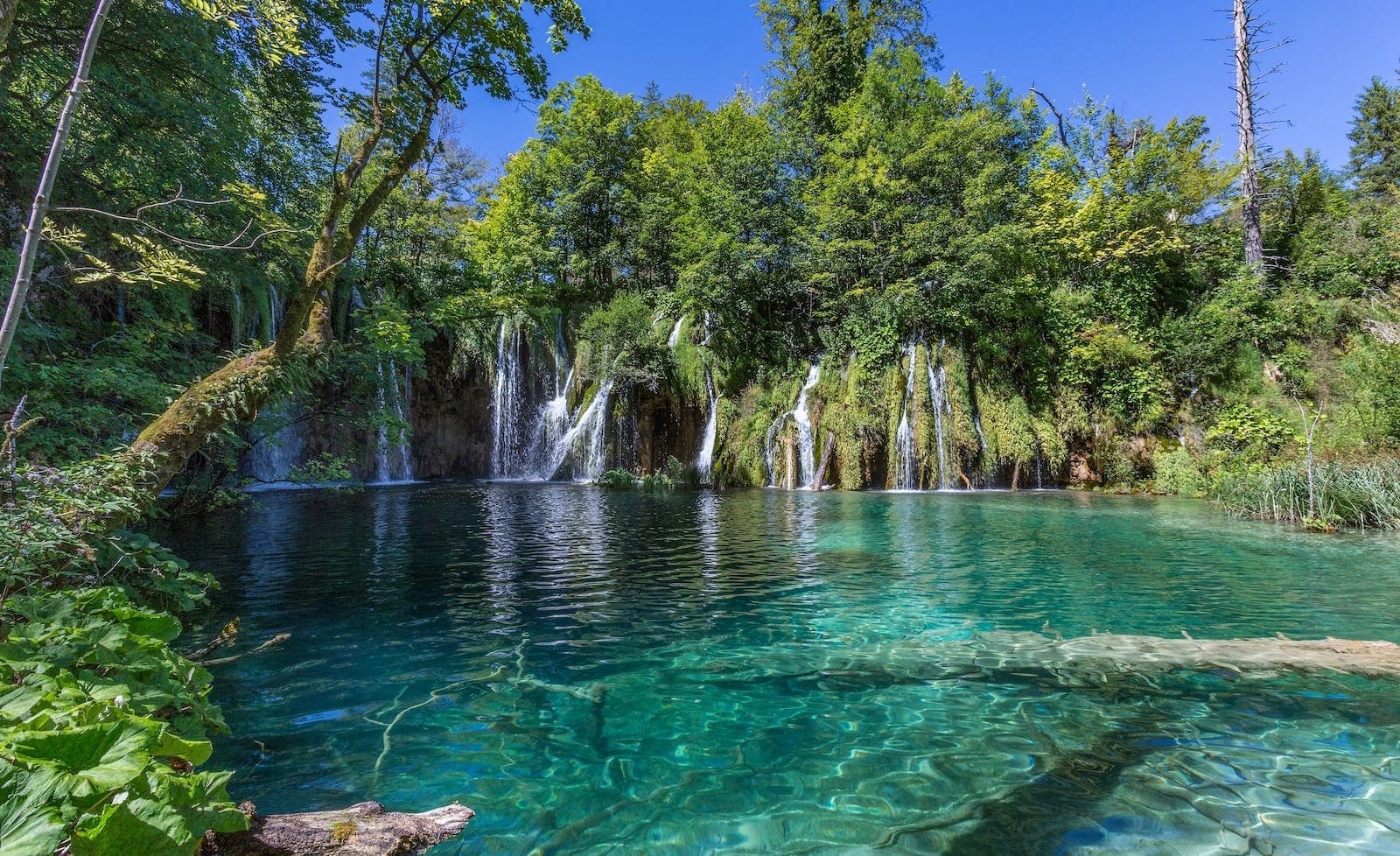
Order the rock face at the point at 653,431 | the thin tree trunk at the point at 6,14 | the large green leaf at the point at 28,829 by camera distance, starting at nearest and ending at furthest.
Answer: the large green leaf at the point at 28,829
the thin tree trunk at the point at 6,14
the rock face at the point at 653,431

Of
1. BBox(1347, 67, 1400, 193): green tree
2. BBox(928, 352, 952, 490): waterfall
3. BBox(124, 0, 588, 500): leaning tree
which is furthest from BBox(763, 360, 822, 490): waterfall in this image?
BBox(1347, 67, 1400, 193): green tree

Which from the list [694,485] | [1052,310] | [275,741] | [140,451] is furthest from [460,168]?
[275,741]

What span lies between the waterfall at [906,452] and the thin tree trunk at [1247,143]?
1320 centimetres

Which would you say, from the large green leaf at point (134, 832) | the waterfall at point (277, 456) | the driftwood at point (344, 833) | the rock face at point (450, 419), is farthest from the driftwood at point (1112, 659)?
the rock face at point (450, 419)

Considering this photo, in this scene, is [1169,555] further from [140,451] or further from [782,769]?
[140,451]

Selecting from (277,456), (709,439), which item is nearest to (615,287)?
(709,439)

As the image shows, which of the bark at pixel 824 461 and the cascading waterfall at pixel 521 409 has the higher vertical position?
the cascading waterfall at pixel 521 409

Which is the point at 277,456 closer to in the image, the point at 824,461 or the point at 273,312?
the point at 273,312

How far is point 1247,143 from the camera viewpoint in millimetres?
22453

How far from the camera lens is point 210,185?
7621mm

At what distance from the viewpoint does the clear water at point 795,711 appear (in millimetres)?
2645

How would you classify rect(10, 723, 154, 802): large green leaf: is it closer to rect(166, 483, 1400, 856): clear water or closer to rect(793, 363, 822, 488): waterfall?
rect(166, 483, 1400, 856): clear water

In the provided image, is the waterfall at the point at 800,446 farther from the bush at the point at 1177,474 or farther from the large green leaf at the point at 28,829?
the large green leaf at the point at 28,829

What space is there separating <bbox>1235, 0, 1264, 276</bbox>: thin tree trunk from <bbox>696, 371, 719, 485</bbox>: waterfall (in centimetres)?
1939
